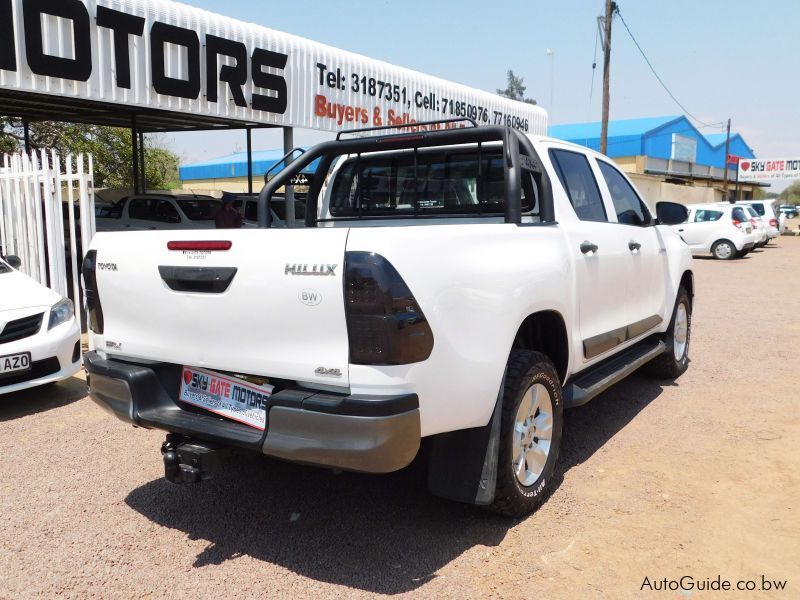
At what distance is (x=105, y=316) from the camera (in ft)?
11.5

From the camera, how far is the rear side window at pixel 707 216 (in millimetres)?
20859

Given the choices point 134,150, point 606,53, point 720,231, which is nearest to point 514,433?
point 134,150

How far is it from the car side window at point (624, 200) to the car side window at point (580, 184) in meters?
0.26

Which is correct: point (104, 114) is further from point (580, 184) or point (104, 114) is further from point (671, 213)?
point (580, 184)

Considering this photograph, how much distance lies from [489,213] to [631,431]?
195 cm

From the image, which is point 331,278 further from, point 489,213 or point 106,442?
point 106,442

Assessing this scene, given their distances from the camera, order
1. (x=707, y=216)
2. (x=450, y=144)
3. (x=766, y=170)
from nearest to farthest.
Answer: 1. (x=450, y=144)
2. (x=707, y=216)
3. (x=766, y=170)

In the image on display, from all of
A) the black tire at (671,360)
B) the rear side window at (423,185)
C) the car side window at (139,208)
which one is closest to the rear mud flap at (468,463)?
the rear side window at (423,185)

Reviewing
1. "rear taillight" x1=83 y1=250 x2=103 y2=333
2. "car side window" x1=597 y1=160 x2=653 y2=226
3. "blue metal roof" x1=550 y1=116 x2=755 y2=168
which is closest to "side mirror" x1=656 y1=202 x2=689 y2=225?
"car side window" x1=597 y1=160 x2=653 y2=226

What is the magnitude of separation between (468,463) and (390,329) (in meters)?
0.86

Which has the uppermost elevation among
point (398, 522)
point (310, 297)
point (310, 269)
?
point (310, 269)

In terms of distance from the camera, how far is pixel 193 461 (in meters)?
3.05

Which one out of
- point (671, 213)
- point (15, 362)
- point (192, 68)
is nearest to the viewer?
point (15, 362)

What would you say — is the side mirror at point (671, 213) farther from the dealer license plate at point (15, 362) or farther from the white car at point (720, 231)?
the white car at point (720, 231)
